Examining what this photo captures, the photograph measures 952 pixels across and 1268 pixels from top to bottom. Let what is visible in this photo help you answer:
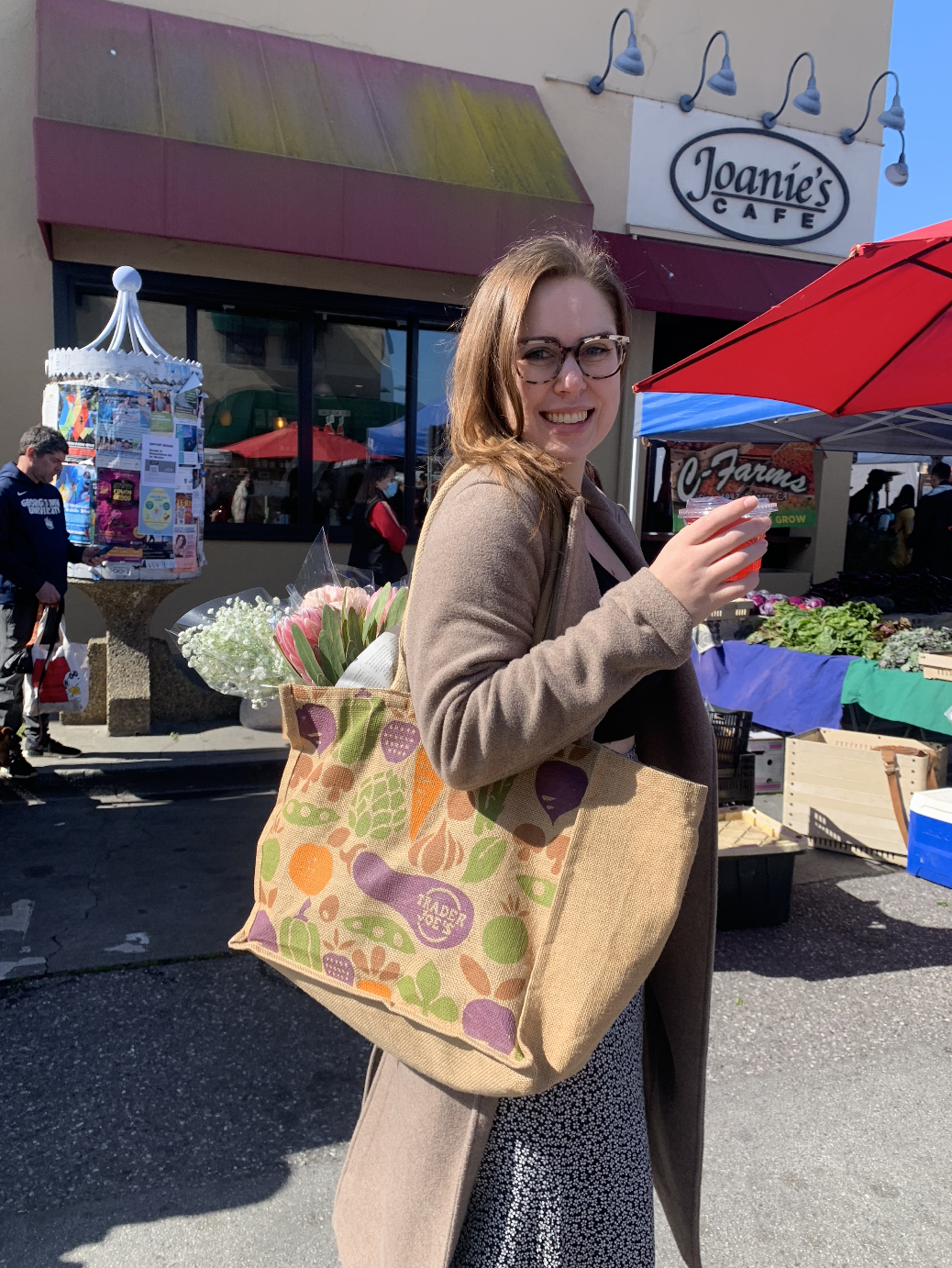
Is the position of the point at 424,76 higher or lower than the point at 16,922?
higher

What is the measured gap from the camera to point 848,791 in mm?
5270

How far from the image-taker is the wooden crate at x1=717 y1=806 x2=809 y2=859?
168 inches

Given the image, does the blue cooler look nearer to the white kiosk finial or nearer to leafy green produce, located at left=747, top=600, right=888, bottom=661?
leafy green produce, located at left=747, top=600, right=888, bottom=661

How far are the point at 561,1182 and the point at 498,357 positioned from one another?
1.14 meters

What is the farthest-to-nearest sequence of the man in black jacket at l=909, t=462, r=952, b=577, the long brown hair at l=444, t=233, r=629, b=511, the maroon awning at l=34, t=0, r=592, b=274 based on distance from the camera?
1. the man in black jacket at l=909, t=462, r=952, b=577
2. the maroon awning at l=34, t=0, r=592, b=274
3. the long brown hair at l=444, t=233, r=629, b=511

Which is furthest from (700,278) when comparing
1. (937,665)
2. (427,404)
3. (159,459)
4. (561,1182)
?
(561,1182)

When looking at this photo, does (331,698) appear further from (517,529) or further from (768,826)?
(768,826)

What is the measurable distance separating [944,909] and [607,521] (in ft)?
13.1

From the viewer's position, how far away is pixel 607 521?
1.51 metres

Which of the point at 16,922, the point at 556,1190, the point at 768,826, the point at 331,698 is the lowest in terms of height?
the point at 16,922

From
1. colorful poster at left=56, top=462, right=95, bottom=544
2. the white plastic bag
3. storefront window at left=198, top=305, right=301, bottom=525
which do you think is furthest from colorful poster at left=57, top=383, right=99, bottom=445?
storefront window at left=198, top=305, right=301, bottom=525

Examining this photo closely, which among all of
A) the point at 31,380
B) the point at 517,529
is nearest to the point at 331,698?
the point at 517,529

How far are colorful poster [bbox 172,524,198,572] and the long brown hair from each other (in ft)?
18.6

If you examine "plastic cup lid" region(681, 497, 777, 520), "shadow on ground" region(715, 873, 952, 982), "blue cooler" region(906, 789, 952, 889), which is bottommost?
"shadow on ground" region(715, 873, 952, 982)
